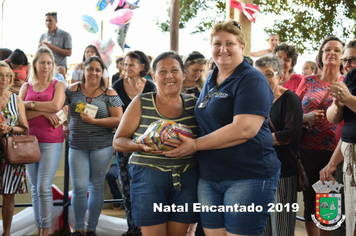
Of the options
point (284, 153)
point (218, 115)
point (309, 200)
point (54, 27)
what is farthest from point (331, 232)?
point (54, 27)

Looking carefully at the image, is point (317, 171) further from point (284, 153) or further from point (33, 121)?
point (33, 121)

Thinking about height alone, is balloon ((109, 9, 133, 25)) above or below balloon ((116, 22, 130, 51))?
above

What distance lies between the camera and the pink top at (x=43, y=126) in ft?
12.5

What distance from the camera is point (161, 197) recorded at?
221 centimetres

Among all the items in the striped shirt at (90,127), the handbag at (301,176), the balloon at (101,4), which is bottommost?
the handbag at (301,176)

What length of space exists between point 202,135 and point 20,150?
2.11 m

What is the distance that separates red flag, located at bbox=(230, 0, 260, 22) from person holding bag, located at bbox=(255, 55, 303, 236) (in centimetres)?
251

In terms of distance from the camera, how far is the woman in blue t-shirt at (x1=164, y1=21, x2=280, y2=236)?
200 cm

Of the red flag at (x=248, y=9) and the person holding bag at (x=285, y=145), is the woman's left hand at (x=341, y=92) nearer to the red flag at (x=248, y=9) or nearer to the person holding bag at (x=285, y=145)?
the person holding bag at (x=285, y=145)

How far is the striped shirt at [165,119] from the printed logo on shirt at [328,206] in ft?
4.31

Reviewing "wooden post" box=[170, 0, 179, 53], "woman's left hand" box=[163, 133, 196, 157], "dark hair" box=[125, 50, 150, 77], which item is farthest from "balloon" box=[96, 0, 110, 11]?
"woman's left hand" box=[163, 133, 196, 157]

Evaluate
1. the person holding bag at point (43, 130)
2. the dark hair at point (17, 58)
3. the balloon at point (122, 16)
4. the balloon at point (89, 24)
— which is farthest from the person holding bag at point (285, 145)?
the balloon at point (89, 24)

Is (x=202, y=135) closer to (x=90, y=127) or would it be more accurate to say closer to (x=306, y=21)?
(x=90, y=127)

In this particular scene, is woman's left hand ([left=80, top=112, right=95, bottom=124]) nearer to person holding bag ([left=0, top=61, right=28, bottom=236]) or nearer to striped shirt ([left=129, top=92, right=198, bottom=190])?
person holding bag ([left=0, top=61, right=28, bottom=236])
